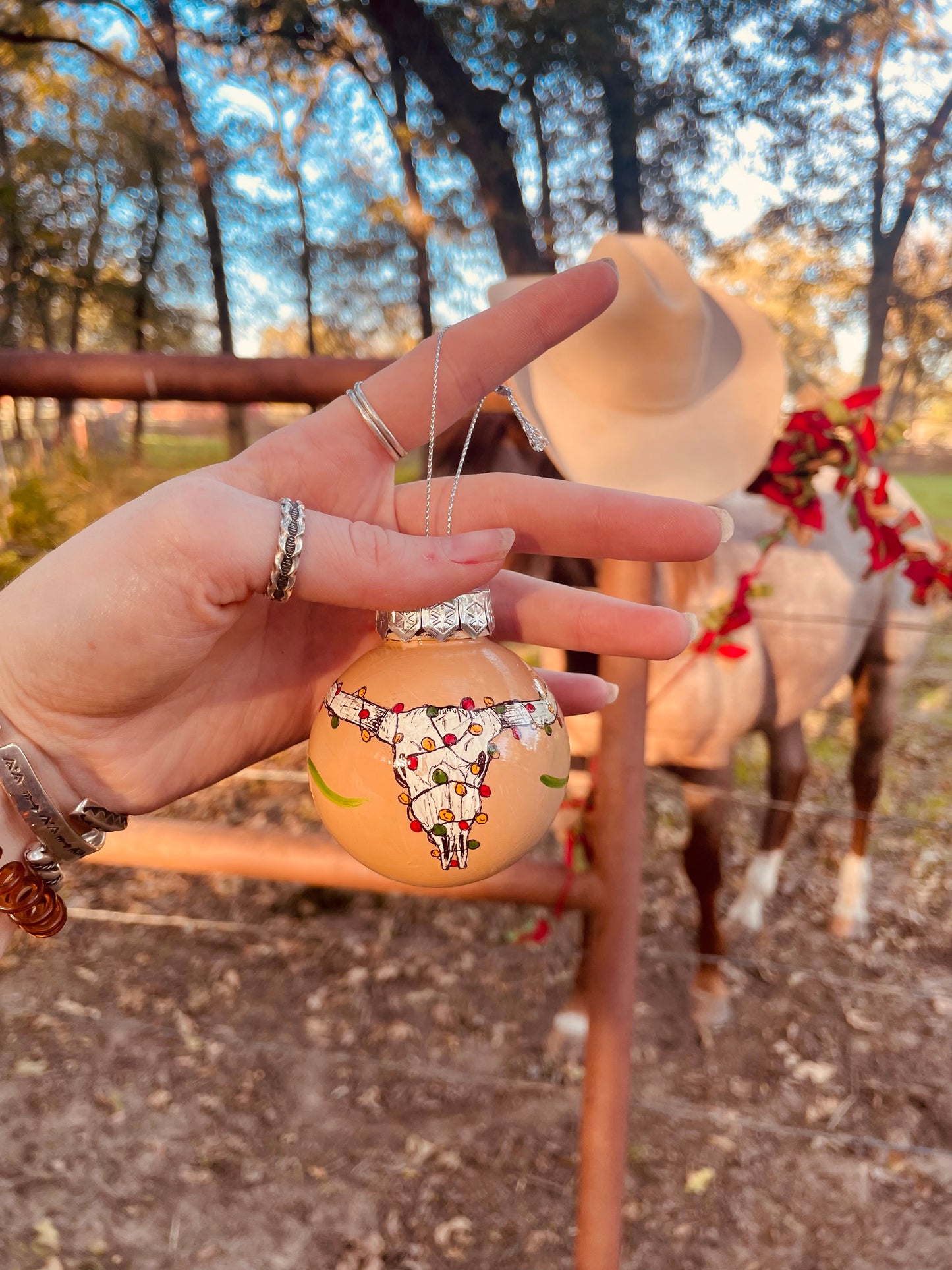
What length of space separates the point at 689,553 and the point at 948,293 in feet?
6.20

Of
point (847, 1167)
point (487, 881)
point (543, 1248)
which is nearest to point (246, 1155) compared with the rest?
point (543, 1248)

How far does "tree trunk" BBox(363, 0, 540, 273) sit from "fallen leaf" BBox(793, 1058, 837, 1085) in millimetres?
2509

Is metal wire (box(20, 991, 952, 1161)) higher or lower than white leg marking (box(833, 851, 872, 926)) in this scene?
lower

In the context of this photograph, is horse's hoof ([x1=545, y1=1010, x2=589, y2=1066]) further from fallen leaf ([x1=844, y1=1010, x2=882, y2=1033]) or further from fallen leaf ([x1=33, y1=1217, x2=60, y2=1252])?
fallen leaf ([x1=33, y1=1217, x2=60, y2=1252])

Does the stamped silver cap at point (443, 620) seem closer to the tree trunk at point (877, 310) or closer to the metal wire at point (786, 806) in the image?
the metal wire at point (786, 806)

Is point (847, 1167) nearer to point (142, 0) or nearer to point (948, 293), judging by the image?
point (948, 293)

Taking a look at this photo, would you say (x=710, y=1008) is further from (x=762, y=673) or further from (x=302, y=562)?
(x=302, y=562)

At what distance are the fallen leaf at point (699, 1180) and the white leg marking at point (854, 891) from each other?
1159 mm

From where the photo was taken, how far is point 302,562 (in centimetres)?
73

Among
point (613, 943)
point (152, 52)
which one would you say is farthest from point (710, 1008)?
point (152, 52)

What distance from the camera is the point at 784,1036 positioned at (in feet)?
8.23

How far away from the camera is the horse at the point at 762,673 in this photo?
2193 millimetres

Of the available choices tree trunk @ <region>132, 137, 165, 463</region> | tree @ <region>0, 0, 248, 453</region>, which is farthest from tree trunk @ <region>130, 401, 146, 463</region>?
tree @ <region>0, 0, 248, 453</region>

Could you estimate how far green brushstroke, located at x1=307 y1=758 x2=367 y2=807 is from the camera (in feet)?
2.57
